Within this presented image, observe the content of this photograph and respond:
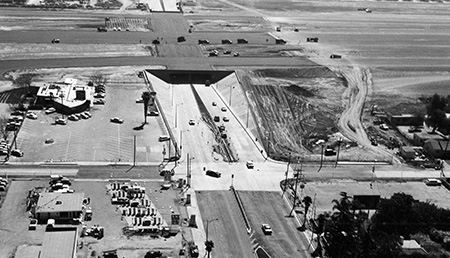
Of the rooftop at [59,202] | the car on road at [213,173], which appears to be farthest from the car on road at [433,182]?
the rooftop at [59,202]

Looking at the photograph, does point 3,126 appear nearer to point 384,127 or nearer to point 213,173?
point 213,173

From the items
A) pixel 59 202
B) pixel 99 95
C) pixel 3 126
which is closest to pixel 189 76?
pixel 99 95

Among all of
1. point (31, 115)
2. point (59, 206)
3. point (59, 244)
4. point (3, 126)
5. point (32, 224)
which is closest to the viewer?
point (59, 244)

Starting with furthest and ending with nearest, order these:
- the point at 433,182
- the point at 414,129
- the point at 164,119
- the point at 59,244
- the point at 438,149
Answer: the point at 414,129, the point at 164,119, the point at 438,149, the point at 433,182, the point at 59,244

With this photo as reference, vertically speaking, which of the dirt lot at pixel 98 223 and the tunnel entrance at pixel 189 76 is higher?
the tunnel entrance at pixel 189 76

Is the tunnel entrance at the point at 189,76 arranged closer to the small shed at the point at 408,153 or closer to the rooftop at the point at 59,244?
the small shed at the point at 408,153

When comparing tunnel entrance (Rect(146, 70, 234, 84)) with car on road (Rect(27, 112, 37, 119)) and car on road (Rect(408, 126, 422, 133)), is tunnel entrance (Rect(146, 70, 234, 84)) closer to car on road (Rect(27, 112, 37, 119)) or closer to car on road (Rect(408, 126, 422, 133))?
car on road (Rect(27, 112, 37, 119))
